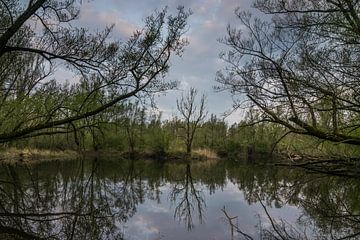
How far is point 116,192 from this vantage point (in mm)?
14352

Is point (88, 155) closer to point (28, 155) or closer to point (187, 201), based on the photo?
point (28, 155)

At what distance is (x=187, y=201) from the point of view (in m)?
13.7

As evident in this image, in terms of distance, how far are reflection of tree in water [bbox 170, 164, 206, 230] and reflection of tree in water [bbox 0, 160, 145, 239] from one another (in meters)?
1.23

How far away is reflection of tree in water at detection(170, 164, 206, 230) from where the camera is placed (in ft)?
34.3

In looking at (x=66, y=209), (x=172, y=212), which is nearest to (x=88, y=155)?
(x=172, y=212)

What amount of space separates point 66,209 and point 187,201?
4.88m

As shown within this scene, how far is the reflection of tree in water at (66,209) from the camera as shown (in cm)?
740

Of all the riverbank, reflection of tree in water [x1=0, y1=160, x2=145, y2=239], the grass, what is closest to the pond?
reflection of tree in water [x1=0, y1=160, x2=145, y2=239]

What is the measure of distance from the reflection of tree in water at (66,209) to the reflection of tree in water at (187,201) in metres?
1.23

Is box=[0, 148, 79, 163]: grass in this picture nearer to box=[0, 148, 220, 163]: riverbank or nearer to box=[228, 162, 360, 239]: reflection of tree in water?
box=[0, 148, 220, 163]: riverbank

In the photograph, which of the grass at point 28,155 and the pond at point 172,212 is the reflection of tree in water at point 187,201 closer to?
the pond at point 172,212

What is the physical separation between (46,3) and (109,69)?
2.13 m

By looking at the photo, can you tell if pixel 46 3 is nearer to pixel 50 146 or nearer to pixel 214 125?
pixel 50 146

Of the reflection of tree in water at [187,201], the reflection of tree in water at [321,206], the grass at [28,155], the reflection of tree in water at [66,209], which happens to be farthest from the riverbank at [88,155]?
the reflection of tree in water at [321,206]
